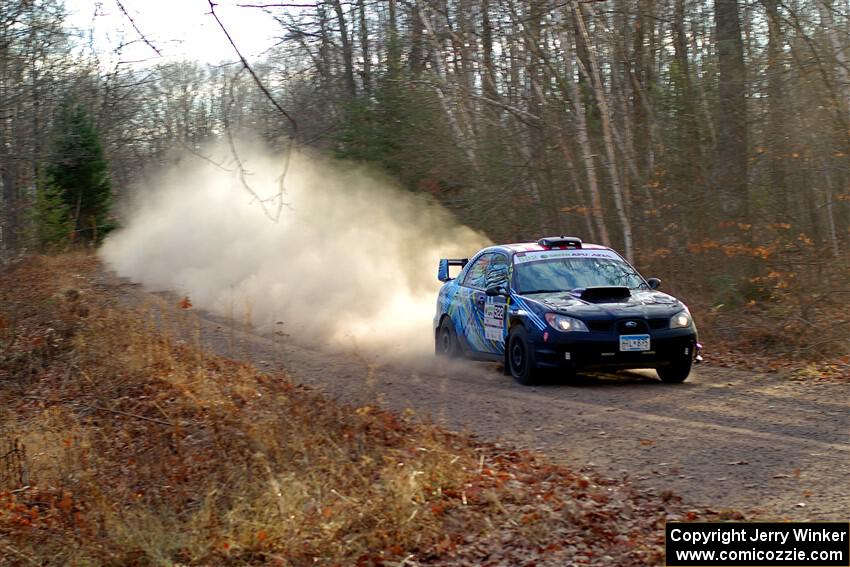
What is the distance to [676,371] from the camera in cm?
1198

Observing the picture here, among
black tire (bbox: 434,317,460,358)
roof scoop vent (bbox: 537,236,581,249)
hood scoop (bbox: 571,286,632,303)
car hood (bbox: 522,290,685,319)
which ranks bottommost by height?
black tire (bbox: 434,317,460,358)

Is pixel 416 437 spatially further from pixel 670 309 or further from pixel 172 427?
pixel 670 309

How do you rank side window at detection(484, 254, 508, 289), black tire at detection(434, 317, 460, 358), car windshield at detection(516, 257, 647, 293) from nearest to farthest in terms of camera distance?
car windshield at detection(516, 257, 647, 293), side window at detection(484, 254, 508, 289), black tire at detection(434, 317, 460, 358)

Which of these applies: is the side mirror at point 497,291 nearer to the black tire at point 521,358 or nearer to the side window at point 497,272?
the side window at point 497,272

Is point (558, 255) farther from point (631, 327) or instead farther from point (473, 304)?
point (631, 327)

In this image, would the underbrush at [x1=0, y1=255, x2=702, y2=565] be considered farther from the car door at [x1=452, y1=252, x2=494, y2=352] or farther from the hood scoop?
the hood scoop

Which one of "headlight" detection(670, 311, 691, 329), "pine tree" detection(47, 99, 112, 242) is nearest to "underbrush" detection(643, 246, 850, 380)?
"headlight" detection(670, 311, 691, 329)

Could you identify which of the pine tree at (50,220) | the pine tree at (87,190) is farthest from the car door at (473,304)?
the pine tree at (50,220)

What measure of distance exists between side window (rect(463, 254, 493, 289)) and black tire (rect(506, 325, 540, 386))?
145 cm

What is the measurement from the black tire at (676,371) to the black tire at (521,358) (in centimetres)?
156

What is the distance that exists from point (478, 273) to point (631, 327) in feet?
10.3

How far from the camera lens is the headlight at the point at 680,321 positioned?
11766 mm

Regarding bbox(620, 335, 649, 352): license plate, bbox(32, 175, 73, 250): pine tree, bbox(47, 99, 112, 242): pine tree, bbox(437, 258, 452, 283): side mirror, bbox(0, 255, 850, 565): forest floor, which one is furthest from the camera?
bbox(47, 99, 112, 242): pine tree

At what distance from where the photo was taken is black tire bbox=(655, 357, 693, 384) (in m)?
11.9
